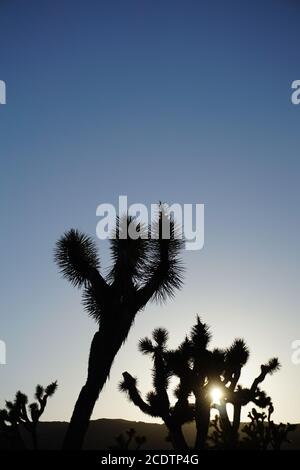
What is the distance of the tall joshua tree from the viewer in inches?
350

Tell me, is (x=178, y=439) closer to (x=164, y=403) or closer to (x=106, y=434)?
(x=164, y=403)

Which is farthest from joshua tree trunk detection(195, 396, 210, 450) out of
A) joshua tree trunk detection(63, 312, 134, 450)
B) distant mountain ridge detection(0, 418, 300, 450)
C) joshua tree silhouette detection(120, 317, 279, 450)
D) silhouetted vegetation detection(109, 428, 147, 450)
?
distant mountain ridge detection(0, 418, 300, 450)

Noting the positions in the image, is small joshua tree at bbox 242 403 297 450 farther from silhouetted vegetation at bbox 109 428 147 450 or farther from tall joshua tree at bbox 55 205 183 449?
tall joshua tree at bbox 55 205 183 449

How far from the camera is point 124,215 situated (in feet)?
35.5

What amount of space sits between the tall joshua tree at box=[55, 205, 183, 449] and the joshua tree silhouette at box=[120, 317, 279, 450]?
3.17m

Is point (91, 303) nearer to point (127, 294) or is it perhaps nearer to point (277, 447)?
point (127, 294)

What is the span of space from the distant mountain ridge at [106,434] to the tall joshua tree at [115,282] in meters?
53.9

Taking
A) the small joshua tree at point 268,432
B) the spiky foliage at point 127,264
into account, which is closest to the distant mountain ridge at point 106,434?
the small joshua tree at point 268,432

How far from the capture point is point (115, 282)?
9.92 meters

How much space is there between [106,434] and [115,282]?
71.7m

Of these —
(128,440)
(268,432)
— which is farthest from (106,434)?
(268,432)

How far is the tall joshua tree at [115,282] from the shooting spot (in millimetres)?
8898
